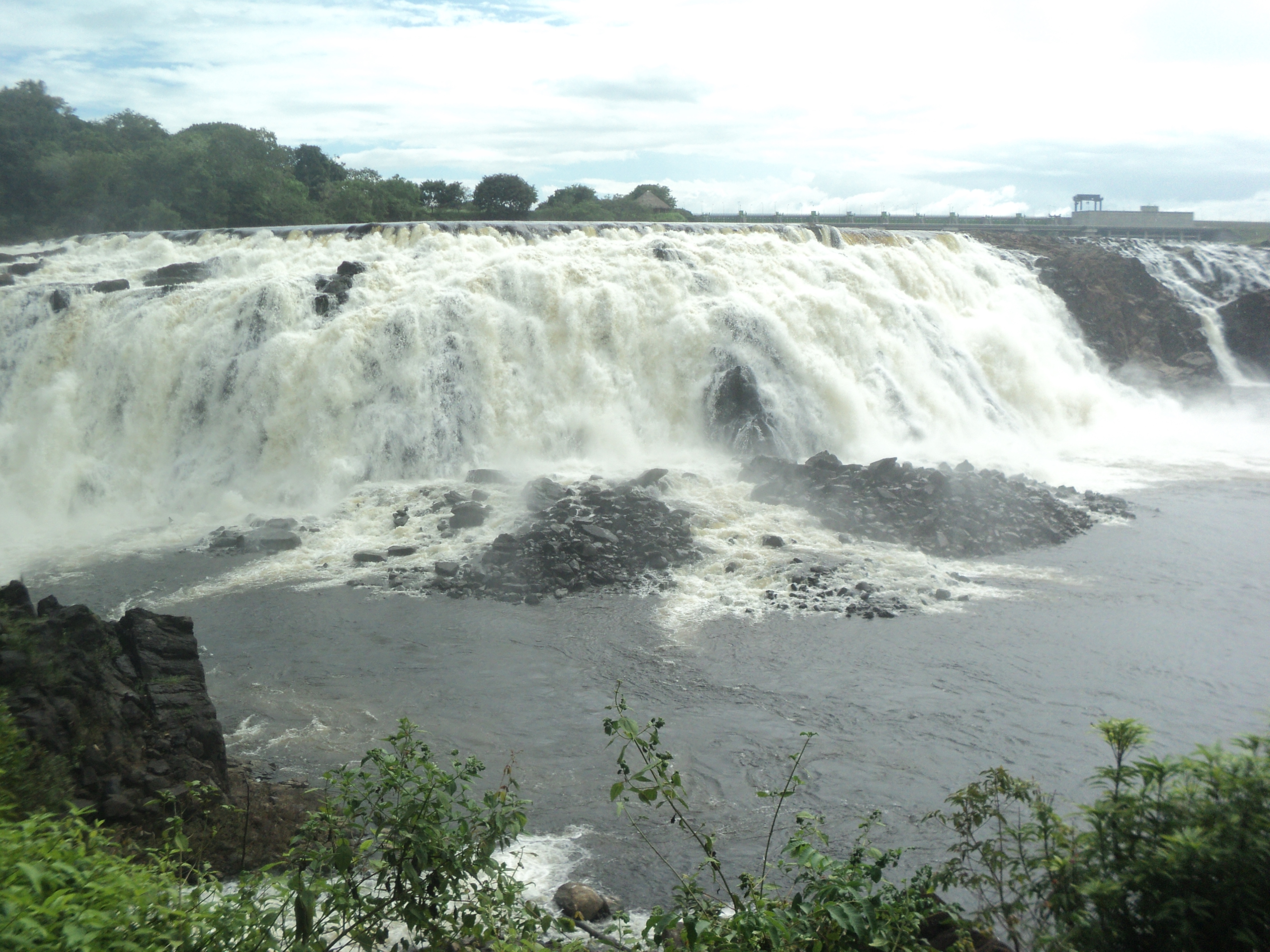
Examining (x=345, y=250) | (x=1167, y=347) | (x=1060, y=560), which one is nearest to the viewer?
(x=1060, y=560)

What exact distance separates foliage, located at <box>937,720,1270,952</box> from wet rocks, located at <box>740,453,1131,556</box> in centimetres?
1107

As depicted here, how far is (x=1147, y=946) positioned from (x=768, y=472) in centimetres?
1480

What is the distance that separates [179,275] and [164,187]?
1807cm

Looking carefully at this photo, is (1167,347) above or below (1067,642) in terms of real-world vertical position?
above

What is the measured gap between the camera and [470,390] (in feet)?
64.3

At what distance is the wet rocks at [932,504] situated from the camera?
15047mm

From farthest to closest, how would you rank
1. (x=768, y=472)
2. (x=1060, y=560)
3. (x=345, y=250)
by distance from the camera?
(x=345, y=250) < (x=768, y=472) < (x=1060, y=560)

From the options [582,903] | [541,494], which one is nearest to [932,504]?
[541,494]

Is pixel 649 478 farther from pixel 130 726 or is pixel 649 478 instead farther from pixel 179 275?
pixel 179 275

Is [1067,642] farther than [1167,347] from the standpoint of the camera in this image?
No

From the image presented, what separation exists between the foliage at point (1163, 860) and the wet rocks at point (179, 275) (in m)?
22.4

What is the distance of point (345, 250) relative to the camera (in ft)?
75.4

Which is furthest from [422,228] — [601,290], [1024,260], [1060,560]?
[1024,260]

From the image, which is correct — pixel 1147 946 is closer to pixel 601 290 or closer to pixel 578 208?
pixel 601 290
